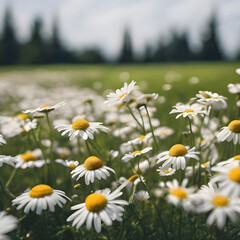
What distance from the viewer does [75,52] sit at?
6406cm

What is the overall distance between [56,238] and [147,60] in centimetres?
6161

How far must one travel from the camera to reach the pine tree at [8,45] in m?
51.5

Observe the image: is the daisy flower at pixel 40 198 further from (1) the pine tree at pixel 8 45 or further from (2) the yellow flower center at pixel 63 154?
(1) the pine tree at pixel 8 45

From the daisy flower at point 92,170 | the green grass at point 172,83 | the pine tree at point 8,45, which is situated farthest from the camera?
the pine tree at point 8,45

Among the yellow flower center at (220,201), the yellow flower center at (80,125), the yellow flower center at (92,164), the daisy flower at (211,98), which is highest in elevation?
the daisy flower at (211,98)

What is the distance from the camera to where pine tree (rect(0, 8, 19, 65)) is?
51463 millimetres

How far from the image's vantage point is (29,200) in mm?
1543

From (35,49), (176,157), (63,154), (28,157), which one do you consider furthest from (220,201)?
(35,49)

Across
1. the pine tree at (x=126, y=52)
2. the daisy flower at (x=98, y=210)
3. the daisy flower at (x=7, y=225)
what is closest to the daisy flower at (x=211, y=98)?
the daisy flower at (x=98, y=210)

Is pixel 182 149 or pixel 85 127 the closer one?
pixel 182 149

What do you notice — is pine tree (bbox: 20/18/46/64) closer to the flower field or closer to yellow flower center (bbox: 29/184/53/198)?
the flower field

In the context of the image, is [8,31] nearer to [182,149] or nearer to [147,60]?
[147,60]

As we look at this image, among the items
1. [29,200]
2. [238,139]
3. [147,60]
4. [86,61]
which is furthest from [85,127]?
[147,60]

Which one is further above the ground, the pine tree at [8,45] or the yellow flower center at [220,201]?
the pine tree at [8,45]
